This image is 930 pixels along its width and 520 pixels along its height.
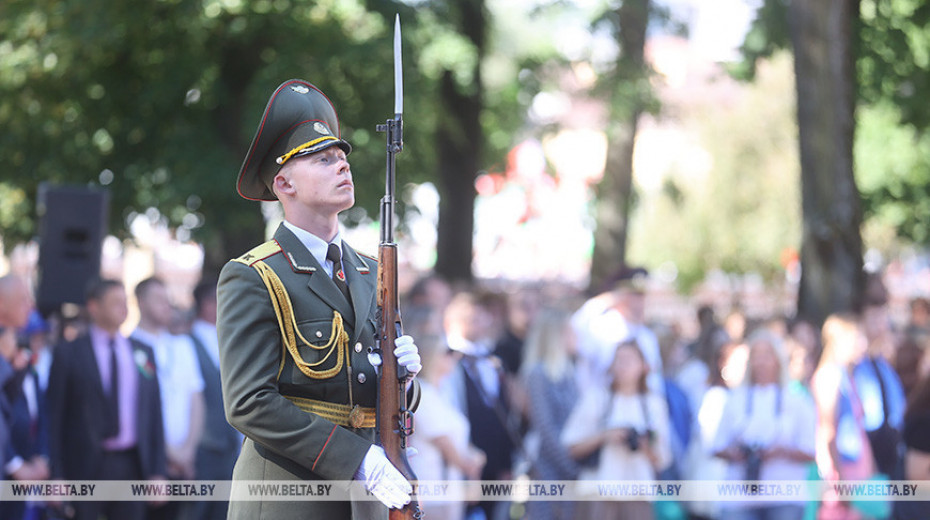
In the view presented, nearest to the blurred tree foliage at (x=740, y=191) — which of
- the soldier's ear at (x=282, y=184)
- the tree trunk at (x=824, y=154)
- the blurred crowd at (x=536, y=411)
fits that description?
the tree trunk at (x=824, y=154)

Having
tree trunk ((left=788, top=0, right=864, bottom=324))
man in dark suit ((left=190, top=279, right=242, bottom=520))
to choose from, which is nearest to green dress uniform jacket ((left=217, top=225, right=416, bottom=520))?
man in dark suit ((left=190, top=279, right=242, bottom=520))

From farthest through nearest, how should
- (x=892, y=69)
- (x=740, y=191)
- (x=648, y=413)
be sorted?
(x=740, y=191), (x=892, y=69), (x=648, y=413)

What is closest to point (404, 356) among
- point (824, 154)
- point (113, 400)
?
point (113, 400)

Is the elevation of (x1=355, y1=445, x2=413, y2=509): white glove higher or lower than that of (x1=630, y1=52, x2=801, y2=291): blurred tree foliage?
lower

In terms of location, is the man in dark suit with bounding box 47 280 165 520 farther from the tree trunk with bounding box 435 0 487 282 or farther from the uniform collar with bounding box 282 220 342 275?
the tree trunk with bounding box 435 0 487 282

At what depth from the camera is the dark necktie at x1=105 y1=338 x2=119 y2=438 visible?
7551 mm

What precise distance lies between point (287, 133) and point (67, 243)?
319 inches

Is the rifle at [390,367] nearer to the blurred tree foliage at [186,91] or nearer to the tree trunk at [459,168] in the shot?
the blurred tree foliage at [186,91]

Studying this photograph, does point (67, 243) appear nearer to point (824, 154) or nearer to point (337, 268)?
point (337, 268)

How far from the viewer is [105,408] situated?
24.8 ft

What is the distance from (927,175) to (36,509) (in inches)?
650

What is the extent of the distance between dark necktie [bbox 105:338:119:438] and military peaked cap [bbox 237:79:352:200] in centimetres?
420

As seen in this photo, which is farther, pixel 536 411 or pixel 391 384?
pixel 536 411

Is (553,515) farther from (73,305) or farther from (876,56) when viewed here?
(876,56)
